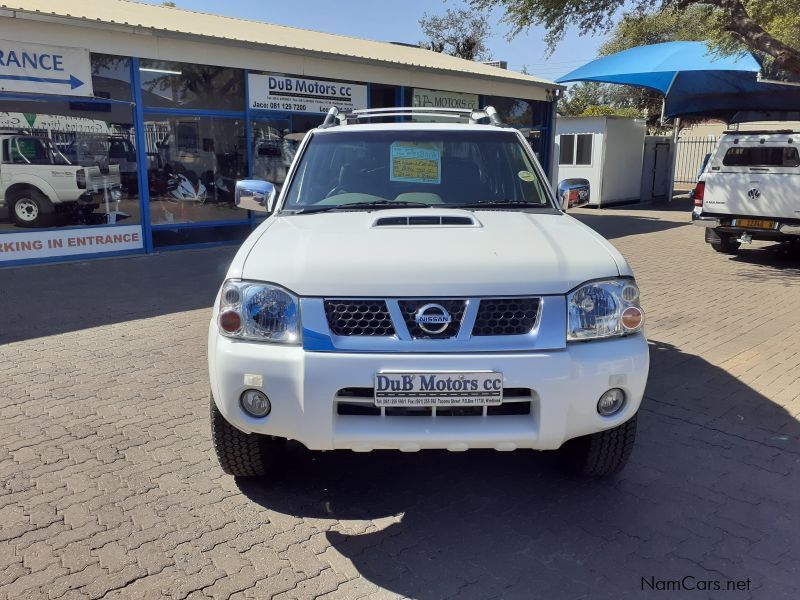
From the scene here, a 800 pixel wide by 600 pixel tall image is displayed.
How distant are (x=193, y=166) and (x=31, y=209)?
10.3ft

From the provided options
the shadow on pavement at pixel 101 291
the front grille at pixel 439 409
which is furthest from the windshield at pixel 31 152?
the front grille at pixel 439 409

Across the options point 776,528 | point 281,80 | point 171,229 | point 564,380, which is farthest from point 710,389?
point 281,80

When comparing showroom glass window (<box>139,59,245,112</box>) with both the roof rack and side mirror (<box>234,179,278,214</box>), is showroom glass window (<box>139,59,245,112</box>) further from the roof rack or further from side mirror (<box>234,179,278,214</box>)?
side mirror (<box>234,179,278,214</box>)

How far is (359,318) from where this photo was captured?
284 cm

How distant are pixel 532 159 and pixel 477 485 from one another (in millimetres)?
2197

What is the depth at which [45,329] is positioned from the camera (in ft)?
21.8

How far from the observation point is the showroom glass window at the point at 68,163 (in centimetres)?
1003

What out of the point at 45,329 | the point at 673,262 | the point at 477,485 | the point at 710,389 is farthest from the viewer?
the point at 673,262

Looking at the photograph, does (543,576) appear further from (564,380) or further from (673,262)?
(673,262)

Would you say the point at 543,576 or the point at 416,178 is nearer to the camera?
the point at 543,576

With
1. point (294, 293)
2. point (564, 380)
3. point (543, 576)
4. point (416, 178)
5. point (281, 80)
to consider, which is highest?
point (281, 80)

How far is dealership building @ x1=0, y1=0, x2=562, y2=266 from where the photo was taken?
9.98 meters

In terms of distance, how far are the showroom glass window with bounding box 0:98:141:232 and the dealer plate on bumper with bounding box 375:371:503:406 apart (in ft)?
30.9

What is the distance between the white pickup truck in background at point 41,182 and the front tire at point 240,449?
8.62 m
